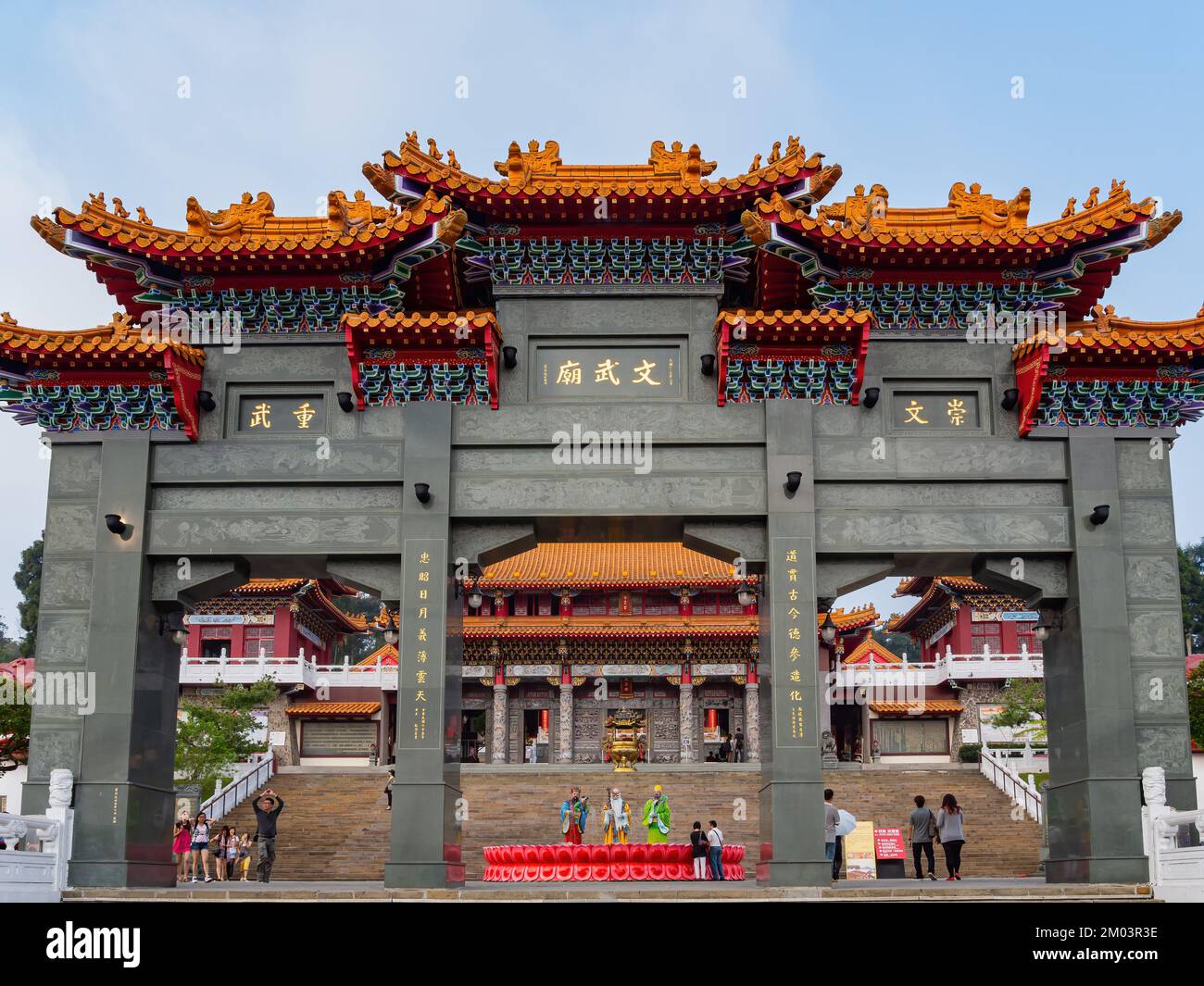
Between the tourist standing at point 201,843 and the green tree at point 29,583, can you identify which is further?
the green tree at point 29,583

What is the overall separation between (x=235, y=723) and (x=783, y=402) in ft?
76.9

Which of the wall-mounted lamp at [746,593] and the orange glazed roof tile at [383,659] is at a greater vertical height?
the orange glazed roof tile at [383,659]


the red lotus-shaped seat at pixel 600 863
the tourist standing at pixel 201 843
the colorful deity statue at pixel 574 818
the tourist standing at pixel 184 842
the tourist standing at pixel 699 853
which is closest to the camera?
the red lotus-shaped seat at pixel 600 863

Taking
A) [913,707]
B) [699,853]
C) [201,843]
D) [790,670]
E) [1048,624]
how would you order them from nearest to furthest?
1. [790,670]
2. [1048,624]
3. [699,853]
4. [201,843]
5. [913,707]

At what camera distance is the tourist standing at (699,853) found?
695 inches

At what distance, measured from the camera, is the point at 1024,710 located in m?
37.2

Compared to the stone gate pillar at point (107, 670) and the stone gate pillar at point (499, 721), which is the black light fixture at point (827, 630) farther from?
the stone gate pillar at point (499, 721)

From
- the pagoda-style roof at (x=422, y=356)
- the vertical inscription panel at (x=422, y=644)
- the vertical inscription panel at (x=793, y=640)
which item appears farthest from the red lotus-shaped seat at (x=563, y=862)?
the pagoda-style roof at (x=422, y=356)

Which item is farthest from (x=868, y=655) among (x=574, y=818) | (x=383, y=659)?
(x=574, y=818)

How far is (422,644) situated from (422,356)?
11.4 ft

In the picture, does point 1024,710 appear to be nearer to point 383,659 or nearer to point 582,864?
point 383,659

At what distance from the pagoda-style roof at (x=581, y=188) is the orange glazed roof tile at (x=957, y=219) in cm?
32

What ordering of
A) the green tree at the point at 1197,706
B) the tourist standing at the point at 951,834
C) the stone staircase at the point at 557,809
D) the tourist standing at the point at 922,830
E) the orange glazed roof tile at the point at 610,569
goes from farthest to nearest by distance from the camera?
the orange glazed roof tile at the point at 610,569 → the green tree at the point at 1197,706 → the stone staircase at the point at 557,809 → the tourist standing at the point at 922,830 → the tourist standing at the point at 951,834

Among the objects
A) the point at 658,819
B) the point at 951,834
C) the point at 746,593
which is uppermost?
the point at 746,593
